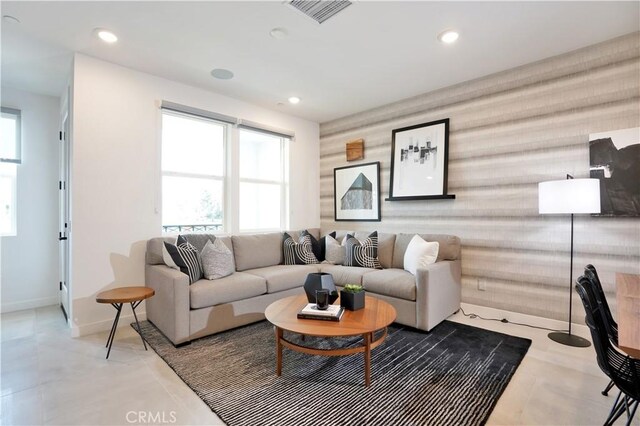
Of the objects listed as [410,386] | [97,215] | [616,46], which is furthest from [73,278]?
[616,46]

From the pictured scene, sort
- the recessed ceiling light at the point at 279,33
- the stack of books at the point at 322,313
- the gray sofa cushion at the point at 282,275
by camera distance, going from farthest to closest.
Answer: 1. the gray sofa cushion at the point at 282,275
2. the recessed ceiling light at the point at 279,33
3. the stack of books at the point at 322,313

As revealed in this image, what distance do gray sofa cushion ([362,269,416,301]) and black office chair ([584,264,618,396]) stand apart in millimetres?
1354

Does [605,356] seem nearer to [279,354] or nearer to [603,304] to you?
[603,304]

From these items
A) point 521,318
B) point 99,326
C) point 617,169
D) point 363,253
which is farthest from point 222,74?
point 521,318

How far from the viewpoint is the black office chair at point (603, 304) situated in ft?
4.55

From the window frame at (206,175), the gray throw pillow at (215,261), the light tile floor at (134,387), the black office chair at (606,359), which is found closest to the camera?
the black office chair at (606,359)

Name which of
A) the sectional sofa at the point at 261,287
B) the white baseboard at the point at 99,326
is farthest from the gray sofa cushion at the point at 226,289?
the white baseboard at the point at 99,326

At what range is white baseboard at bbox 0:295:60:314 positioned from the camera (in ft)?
11.6

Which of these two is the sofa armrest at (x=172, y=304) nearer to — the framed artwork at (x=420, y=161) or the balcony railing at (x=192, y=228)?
the balcony railing at (x=192, y=228)

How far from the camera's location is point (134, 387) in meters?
1.97

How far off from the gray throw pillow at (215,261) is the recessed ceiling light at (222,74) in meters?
1.85

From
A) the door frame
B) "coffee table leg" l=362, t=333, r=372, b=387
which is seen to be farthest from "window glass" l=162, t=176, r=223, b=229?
"coffee table leg" l=362, t=333, r=372, b=387

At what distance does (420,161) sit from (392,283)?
5.59 ft

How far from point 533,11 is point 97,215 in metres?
4.17
